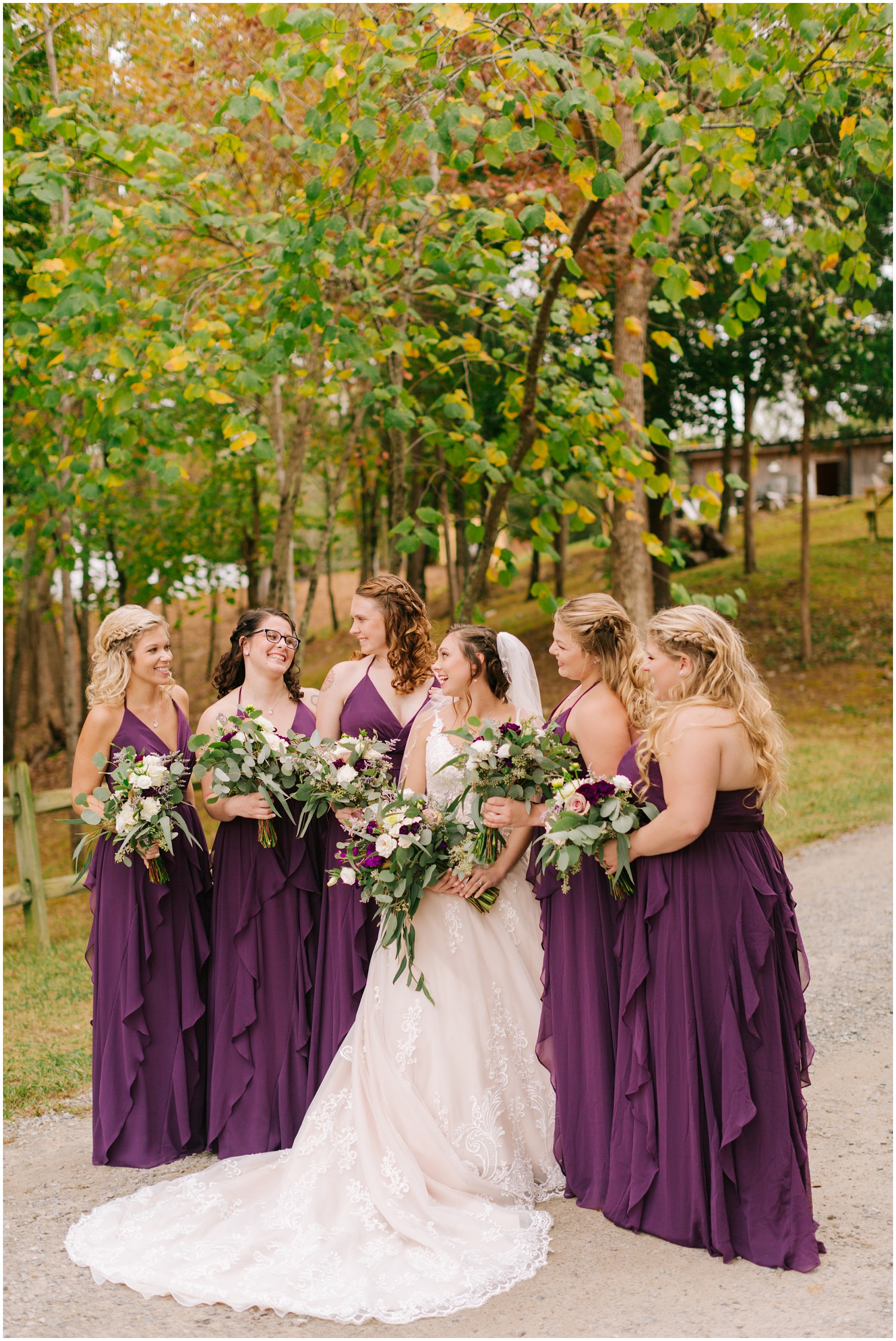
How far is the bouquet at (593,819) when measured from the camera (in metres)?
3.92

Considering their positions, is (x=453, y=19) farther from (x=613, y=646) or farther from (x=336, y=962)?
(x=336, y=962)

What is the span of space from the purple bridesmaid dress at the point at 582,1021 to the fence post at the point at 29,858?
19.8ft

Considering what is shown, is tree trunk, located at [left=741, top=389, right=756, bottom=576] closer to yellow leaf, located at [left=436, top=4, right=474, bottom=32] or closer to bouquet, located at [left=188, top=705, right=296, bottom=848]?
yellow leaf, located at [left=436, top=4, right=474, bottom=32]

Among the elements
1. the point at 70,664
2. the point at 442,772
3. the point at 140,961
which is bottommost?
the point at 140,961

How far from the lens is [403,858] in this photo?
4.29 meters

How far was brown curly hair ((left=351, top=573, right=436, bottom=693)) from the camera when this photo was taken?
5.19 metres

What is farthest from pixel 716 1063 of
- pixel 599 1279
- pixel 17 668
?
pixel 17 668

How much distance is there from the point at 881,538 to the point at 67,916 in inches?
795

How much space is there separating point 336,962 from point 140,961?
0.92m

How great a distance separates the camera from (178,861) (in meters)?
5.09

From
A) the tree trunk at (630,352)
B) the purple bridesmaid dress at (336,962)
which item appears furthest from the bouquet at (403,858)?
the tree trunk at (630,352)

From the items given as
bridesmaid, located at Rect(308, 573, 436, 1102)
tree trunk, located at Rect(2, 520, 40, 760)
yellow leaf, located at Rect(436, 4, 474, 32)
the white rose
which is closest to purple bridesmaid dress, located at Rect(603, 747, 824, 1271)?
bridesmaid, located at Rect(308, 573, 436, 1102)

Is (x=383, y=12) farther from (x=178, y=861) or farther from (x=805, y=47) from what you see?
(x=178, y=861)

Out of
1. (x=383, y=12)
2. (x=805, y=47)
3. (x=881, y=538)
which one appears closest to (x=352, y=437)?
(x=383, y=12)
